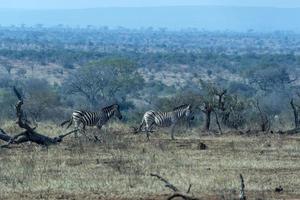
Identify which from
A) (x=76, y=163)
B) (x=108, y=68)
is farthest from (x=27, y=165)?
(x=108, y=68)

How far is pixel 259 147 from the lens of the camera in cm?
1950

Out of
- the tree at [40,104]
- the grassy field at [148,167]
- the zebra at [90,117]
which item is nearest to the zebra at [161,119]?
the grassy field at [148,167]

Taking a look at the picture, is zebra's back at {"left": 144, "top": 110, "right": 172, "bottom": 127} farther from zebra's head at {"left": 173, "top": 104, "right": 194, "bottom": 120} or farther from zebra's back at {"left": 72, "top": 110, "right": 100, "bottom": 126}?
zebra's back at {"left": 72, "top": 110, "right": 100, "bottom": 126}

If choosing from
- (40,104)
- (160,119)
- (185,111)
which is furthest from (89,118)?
(40,104)

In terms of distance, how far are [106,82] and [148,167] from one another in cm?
3573

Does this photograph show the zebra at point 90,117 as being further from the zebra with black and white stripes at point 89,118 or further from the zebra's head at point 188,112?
the zebra's head at point 188,112

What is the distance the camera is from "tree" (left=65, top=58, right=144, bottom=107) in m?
49.7

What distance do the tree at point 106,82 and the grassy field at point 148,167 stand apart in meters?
25.4

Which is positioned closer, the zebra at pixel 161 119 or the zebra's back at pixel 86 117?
the zebra's back at pixel 86 117

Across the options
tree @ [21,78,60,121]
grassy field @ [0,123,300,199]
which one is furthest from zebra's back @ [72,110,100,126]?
tree @ [21,78,60,121]

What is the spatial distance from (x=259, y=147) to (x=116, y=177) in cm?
598

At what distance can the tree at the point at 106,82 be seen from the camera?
49688mm

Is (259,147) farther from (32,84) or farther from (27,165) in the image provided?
(32,84)

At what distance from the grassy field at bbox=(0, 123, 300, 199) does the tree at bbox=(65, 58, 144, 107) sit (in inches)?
1001
